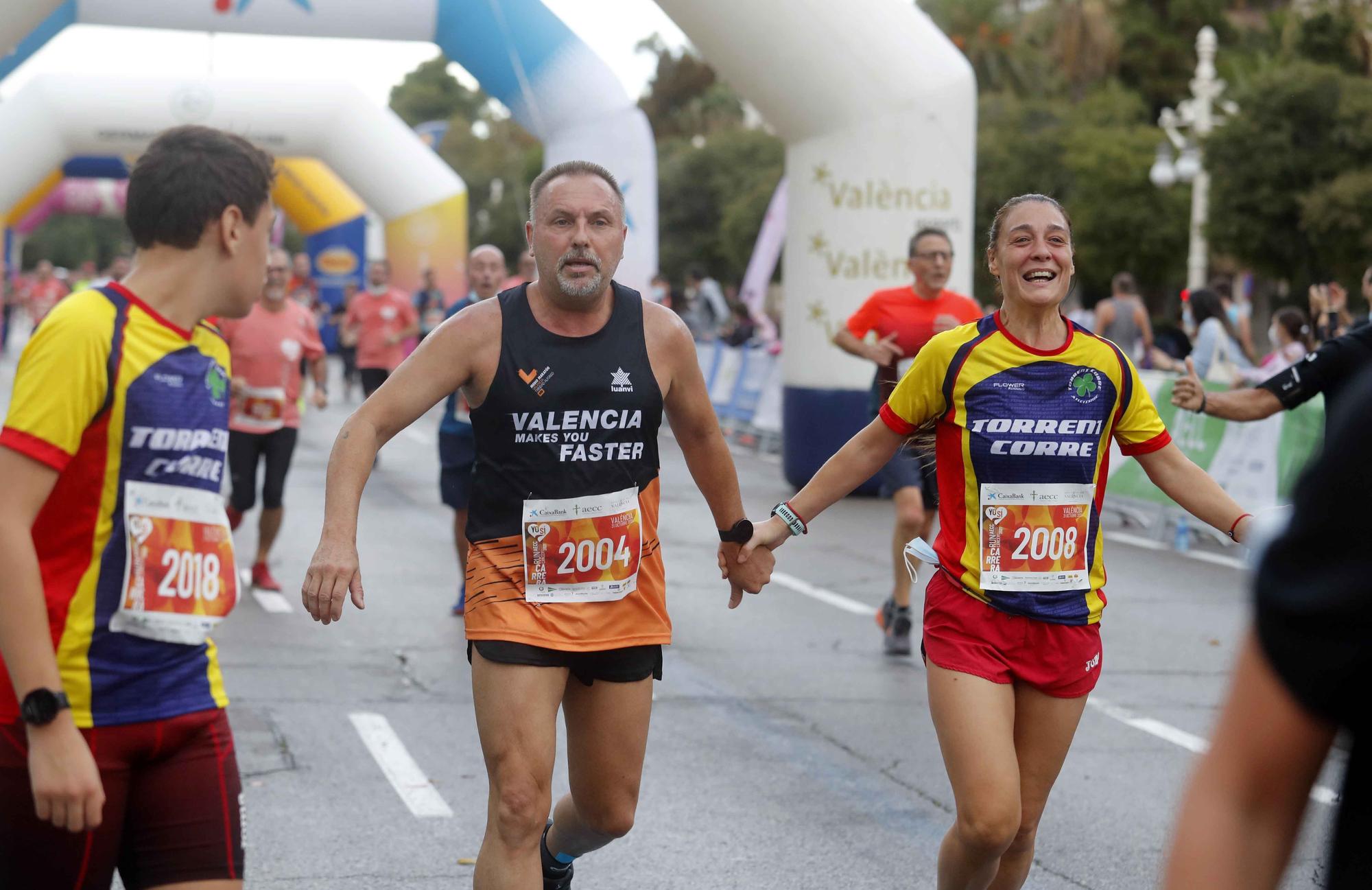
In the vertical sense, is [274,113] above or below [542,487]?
above

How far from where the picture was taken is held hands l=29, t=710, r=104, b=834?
273cm

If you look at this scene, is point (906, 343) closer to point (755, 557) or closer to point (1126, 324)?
point (755, 557)

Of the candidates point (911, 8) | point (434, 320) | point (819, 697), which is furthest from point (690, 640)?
point (434, 320)

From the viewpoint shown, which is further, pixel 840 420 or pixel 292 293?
pixel 292 293

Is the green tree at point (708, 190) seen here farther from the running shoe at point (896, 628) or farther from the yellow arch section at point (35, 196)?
the running shoe at point (896, 628)

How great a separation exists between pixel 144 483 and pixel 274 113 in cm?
2565

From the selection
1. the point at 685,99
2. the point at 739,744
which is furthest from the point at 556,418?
the point at 685,99

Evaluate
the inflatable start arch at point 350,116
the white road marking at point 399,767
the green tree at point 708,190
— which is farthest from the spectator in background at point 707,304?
the green tree at point 708,190

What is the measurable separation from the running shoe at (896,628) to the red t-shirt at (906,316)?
3.79ft

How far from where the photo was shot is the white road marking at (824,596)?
397 inches

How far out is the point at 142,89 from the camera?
26.1 meters

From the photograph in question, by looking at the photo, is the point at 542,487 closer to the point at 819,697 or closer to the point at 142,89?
the point at 819,697

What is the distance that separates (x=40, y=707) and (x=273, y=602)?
7.35 meters

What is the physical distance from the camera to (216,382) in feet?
10.1
